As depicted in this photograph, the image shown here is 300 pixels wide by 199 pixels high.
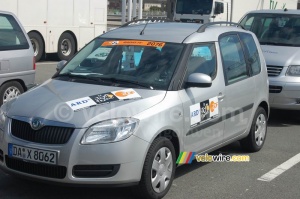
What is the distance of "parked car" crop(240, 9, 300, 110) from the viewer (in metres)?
8.75

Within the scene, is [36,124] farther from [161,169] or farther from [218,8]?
[218,8]

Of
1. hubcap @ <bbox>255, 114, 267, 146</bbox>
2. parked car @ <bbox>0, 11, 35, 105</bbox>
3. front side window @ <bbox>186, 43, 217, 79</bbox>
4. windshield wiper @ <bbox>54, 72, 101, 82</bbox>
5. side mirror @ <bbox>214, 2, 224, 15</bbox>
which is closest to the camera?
windshield wiper @ <bbox>54, 72, 101, 82</bbox>

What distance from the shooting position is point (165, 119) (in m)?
4.83

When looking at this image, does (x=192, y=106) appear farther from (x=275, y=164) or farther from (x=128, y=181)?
(x=275, y=164)

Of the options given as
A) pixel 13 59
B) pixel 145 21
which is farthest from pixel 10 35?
pixel 145 21

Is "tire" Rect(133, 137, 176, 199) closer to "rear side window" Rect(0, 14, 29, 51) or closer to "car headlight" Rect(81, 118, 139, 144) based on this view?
"car headlight" Rect(81, 118, 139, 144)

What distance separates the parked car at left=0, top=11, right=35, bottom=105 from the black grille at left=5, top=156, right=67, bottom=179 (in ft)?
12.7

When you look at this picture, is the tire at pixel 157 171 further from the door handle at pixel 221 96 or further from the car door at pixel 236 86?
the car door at pixel 236 86

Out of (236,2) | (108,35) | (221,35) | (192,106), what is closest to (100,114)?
(192,106)

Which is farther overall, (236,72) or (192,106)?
(236,72)

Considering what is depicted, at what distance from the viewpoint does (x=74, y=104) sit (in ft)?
15.3

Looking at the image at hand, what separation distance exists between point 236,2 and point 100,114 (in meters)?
20.4

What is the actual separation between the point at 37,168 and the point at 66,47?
13875mm

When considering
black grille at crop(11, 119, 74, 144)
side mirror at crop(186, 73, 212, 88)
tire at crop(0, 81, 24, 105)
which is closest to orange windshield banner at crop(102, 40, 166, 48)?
side mirror at crop(186, 73, 212, 88)
